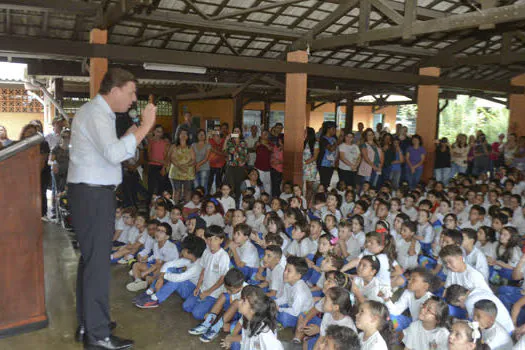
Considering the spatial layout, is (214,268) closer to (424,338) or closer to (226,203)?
(424,338)

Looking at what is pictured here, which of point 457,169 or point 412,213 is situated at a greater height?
point 457,169

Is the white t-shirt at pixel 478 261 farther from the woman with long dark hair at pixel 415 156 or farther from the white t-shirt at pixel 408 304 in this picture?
the woman with long dark hair at pixel 415 156

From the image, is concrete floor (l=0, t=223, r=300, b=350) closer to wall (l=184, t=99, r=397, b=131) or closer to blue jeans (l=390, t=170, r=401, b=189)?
blue jeans (l=390, t=170, r=401, b=189)

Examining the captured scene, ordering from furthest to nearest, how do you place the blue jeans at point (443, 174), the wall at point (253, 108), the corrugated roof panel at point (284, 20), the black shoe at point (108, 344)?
the wall at point (253, 108) → the blue jeans at point (443, 174) → the corrugated roof panel at point (284, 20) → the black shoe at point (108, 344)

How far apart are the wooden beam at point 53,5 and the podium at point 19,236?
3.55 m

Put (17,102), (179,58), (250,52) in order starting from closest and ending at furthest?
(179,58), (250,52), (17,102)

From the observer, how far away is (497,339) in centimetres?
279

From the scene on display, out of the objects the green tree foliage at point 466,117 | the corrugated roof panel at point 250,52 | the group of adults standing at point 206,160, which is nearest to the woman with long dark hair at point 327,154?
the group of adults standing at point 206,160

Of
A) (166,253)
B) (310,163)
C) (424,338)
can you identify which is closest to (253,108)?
(310,163)

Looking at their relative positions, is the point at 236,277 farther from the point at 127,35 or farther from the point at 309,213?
the point at 127,35

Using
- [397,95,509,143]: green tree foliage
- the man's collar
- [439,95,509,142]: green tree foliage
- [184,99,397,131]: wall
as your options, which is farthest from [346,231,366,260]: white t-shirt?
[439,95,509,142]: green tree foliage

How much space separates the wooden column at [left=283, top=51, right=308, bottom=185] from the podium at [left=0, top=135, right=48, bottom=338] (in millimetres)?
5496

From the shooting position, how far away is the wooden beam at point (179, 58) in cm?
570

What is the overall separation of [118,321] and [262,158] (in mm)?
4525
